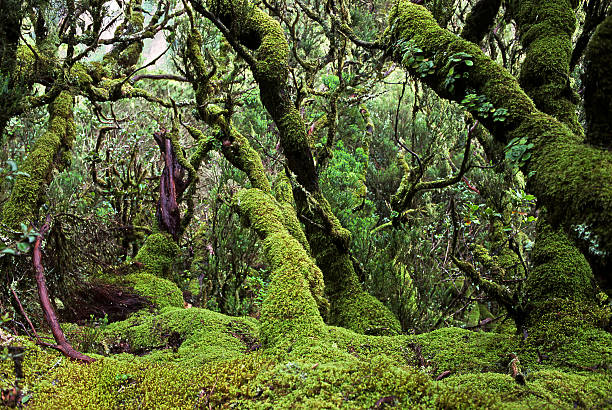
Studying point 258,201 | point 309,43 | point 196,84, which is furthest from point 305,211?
point 309,43

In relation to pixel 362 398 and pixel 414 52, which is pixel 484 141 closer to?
pixel 414 52

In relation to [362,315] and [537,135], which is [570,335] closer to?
[537,135]

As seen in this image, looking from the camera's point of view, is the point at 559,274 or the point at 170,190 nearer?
the point at 559,274

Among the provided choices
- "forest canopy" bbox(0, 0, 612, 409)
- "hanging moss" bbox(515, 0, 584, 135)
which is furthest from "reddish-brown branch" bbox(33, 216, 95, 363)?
"hanging moss" bbox(515, 0, 584, 135)

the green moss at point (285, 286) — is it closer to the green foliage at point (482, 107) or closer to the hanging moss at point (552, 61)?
the green foliage at point (482, 107)

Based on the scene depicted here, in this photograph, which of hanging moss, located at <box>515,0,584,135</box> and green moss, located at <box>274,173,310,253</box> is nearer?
hanging moss, located at <box>515,0,584,135</box>

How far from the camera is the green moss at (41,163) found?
3.77 metres

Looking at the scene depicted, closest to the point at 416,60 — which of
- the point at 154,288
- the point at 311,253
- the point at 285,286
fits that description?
the point at 285,286

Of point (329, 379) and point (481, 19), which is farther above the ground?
point (481, 19)

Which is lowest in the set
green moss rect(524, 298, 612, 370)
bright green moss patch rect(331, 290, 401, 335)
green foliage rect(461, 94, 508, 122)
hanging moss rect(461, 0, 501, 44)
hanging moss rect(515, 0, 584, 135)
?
green moss rect(524, 298, 612, 370)

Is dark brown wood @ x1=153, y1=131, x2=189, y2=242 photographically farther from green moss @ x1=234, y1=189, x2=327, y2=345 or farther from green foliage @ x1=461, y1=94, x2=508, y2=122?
green foliage @ x1=461, y1=94, x2=508, y2=122

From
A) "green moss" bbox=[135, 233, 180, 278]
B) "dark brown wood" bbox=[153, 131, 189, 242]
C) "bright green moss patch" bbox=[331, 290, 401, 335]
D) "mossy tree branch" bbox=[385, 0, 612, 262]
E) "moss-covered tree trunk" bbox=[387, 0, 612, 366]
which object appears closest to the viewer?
"mossy tree branch" bbox=[385, 0, 612, 262]

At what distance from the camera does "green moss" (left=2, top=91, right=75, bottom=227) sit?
3771mm

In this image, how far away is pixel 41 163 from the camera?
4.26 m
